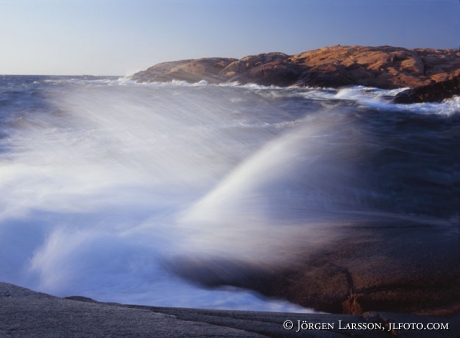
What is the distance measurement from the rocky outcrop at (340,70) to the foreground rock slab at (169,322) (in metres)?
24.9

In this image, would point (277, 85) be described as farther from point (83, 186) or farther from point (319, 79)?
point (83, 186)

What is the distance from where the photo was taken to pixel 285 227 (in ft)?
13.0

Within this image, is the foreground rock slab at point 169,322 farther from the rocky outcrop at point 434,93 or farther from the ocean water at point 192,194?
the rocky outcrop at point 434,93

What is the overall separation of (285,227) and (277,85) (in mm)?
27055

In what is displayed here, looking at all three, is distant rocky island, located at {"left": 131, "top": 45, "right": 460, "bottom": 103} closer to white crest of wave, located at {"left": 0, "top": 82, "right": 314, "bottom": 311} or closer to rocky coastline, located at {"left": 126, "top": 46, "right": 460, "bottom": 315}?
white crest of wave, located at {"left": 0, "top": 82, "right": 314, "bottom": 311}

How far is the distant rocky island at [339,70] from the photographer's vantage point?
26750 mm

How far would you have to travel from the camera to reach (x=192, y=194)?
215 inches

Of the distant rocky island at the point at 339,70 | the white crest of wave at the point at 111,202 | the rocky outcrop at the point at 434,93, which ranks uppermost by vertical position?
the distant rocky island at the point at 339,70

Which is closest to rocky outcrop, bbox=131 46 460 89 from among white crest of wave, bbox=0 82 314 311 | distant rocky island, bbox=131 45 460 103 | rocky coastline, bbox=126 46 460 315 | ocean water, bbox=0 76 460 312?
distant rocky island, bbox=131 45 460 103

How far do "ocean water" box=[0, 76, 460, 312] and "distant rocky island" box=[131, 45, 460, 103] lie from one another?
15.9 metres

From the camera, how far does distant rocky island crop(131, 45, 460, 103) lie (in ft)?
87.8

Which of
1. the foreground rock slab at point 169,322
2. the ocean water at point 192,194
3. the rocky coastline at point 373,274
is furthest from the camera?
the ocean water at point 192,194

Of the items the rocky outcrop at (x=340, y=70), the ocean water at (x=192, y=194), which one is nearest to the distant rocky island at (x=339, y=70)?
the rocky outcrop at (x=340, y=70)

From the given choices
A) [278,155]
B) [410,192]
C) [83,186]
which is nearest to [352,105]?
[278,155]
